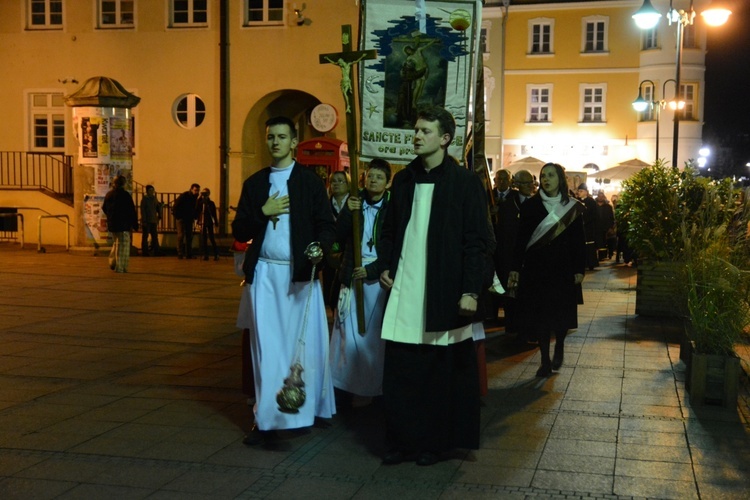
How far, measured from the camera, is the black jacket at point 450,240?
5.56m

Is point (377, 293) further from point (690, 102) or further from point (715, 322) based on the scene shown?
point (690, 102)

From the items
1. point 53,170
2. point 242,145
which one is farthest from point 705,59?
point 53,170

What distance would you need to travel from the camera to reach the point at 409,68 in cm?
747

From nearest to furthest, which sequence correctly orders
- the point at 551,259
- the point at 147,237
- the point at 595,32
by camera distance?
the point at 551,259 < the point at 147,237 < the point at 595,32

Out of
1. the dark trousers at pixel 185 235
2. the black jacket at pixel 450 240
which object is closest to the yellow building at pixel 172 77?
the dark trousers at pixel 185 235

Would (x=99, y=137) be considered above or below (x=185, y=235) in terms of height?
above

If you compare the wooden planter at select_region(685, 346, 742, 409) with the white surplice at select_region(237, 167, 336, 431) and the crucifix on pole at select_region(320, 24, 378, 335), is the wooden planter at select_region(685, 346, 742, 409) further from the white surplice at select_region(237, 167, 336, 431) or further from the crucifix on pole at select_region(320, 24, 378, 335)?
the white surplice at select_region(237, 167, 336, 431)

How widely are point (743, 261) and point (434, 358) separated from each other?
3.58 meters

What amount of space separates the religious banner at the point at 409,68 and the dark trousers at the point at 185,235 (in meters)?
15.4

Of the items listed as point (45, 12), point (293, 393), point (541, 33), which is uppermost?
point (541, 33)

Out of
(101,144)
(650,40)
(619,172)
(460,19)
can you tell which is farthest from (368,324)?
(650,40)

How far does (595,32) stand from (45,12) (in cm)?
2865

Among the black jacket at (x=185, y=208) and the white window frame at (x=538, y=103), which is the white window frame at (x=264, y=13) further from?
the white window frame at (x=538, y=103)

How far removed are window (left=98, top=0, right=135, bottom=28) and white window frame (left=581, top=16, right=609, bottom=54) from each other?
1058 inches
